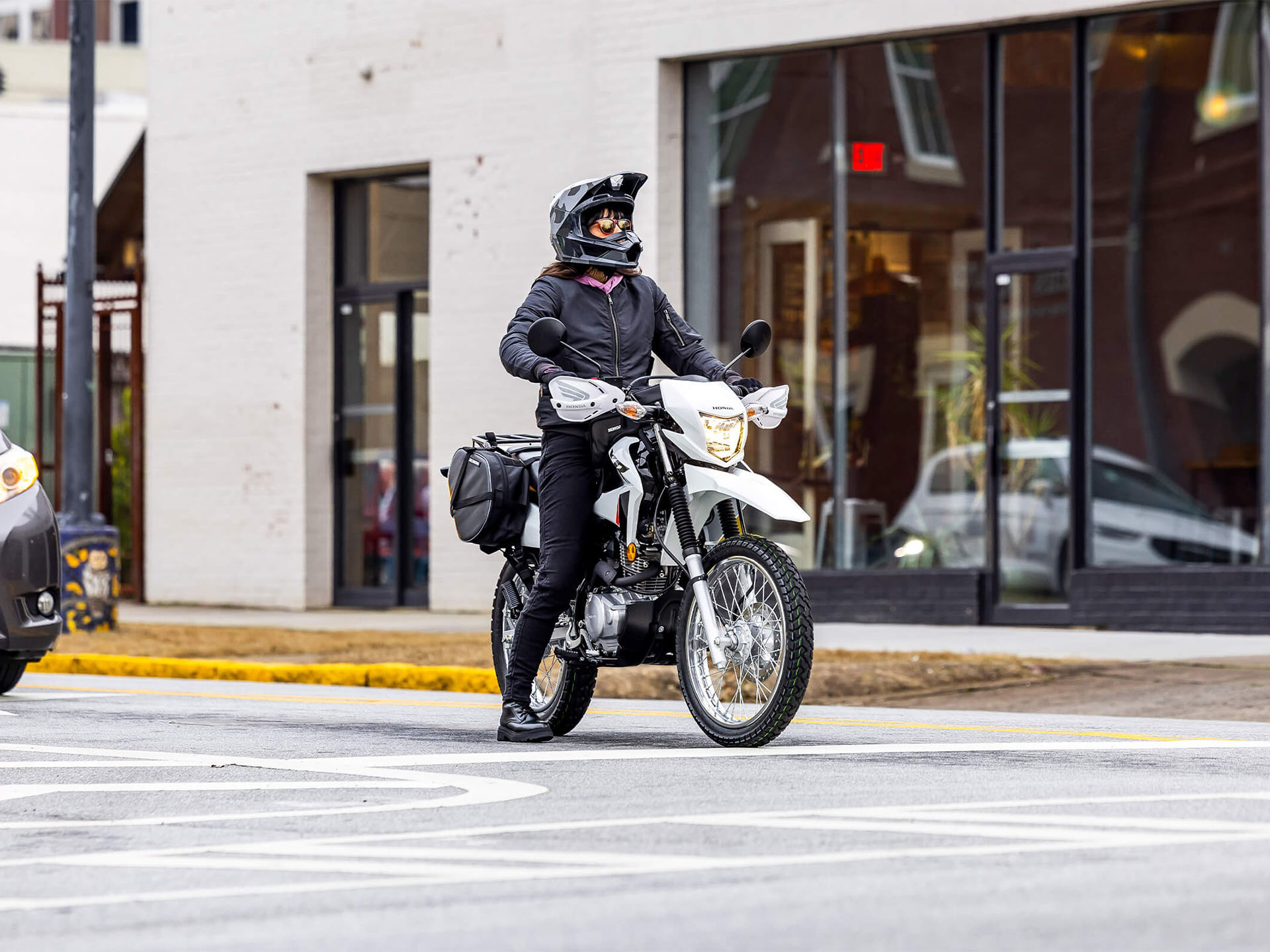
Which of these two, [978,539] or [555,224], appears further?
[978,539]

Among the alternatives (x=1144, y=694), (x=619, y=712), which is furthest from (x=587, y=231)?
(x=1144, y=694)

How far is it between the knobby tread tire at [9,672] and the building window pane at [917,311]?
23.5 feet

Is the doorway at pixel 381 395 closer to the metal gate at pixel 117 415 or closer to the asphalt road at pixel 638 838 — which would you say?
the metal gate at pixel 117 415

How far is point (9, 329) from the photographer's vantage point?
1326 inches

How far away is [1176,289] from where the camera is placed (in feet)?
48.9

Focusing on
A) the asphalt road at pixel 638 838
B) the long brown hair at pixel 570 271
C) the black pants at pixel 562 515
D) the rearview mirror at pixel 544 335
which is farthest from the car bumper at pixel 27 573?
the rearview mirror at pixel 544 335

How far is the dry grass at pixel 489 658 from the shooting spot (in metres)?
11.1

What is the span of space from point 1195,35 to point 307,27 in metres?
8.01

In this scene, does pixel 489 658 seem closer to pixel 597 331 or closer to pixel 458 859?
pixel 597 331

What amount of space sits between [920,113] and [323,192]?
19.2ft

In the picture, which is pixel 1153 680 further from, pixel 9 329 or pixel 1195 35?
pixel 9 329

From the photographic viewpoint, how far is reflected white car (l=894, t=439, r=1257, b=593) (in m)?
14.7

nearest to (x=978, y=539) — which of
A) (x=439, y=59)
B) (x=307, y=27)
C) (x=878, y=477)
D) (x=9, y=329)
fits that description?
(x=878, y=477)

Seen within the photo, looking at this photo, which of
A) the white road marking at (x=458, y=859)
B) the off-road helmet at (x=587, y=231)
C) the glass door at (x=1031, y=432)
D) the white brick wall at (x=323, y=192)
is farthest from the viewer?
the white brick wall at (x=323, y=192)
